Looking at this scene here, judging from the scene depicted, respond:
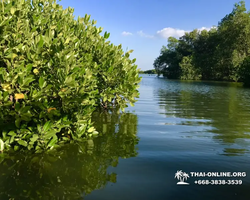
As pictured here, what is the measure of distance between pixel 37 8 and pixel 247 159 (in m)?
6.27

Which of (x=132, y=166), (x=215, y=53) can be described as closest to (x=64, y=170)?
(x=132, y=166)

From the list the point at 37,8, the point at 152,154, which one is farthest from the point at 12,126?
the point at 37,8

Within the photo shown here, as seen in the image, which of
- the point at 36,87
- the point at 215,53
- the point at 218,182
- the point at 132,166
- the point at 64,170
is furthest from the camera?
the point at 215,53

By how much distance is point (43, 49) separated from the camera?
443 centimetres

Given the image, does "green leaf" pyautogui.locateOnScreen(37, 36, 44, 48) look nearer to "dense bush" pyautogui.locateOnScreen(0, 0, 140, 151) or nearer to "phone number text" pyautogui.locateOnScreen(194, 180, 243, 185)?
"dense bush" pyautogui.locateOnScreen(0, 0, 140, 151)

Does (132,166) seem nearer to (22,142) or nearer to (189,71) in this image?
(22,142)

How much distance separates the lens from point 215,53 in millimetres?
56406

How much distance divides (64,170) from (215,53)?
5842cm

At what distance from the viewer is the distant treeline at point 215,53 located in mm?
47531

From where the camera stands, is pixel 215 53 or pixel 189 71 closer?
pixel 215 53

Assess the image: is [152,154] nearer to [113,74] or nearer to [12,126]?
[12,126]

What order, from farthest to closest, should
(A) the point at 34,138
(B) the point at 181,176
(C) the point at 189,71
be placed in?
(C) the point at 189,71, (A) the point at 34,138, (B) the point at 181,176

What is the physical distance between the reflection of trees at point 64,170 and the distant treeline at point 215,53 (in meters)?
33.9

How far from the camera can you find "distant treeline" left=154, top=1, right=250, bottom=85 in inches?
1871
